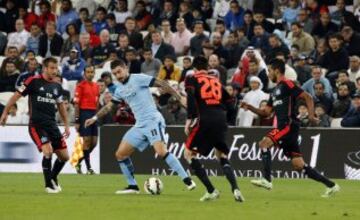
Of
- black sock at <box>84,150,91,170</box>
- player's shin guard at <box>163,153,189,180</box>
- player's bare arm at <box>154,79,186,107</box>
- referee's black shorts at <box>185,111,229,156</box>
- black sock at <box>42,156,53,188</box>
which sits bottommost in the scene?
black sock at <box>84,150,91,170</box>

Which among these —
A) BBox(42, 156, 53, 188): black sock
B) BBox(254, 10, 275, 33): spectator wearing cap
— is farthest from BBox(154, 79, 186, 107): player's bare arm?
BBox(254, 10, 275, 33): spectator wearing cap

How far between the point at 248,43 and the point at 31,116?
1214 cm

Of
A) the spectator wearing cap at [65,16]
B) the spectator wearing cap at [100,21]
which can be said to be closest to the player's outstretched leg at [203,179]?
the spectator wearing cap at [100,21]

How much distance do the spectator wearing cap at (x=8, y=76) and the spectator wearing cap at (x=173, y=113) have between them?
4.54 m

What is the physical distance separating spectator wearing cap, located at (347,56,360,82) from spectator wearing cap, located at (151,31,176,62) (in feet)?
16.4

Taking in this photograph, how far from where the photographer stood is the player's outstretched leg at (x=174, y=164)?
17500 mm

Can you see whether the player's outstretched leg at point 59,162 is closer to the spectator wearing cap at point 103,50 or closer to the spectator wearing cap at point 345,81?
the spectator wearing cap at point 345,81

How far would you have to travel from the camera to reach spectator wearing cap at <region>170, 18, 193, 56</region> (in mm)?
30750

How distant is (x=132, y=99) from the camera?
1842 centimetres

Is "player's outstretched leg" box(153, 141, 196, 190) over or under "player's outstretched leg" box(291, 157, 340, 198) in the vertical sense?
over

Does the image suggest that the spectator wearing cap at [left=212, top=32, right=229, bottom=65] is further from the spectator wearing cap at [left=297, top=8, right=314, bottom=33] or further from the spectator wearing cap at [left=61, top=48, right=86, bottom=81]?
the spectator wearing cap at [left=61, top=48, right=86, bottom=81]

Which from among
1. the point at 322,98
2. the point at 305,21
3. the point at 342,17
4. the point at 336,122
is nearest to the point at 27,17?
the point at 305,21

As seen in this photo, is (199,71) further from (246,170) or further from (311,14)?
(311,14)

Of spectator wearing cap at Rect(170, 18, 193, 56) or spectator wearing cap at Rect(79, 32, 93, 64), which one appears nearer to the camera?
spectator wearing cap at Rect(170, 18, 193, 56)
